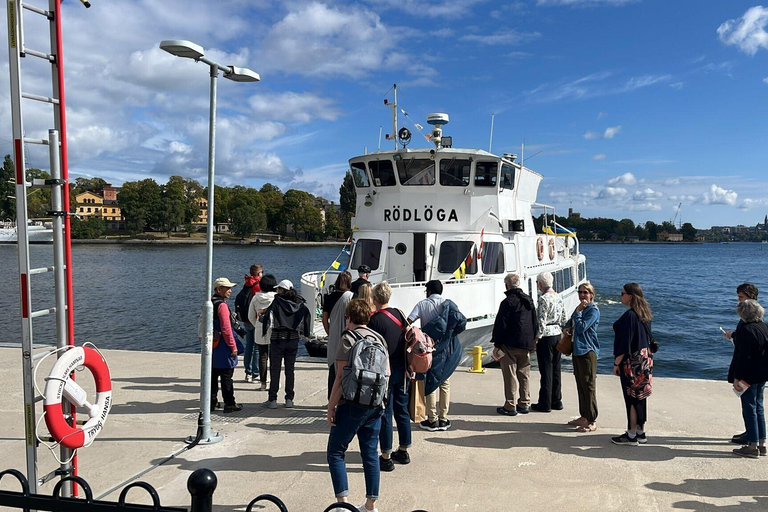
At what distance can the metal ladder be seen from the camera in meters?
3.90

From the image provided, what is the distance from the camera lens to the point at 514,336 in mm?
7258

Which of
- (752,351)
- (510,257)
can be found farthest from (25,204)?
(510,257)

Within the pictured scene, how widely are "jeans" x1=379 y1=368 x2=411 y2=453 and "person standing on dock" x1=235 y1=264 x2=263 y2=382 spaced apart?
4275 millimetres

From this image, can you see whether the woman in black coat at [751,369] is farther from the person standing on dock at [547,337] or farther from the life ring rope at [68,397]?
the life ring rope at [68,397]

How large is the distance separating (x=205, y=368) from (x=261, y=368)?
269cm

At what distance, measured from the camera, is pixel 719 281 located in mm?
60125

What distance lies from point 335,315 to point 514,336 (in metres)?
2.32

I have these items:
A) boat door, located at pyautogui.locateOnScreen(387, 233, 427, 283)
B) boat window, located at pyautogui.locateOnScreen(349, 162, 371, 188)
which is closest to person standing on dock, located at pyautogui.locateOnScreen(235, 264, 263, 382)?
boat door, located at pyautogui.locateOnScreen(387, 233, 427, 283)

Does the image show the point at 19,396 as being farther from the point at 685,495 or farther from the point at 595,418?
the point at 685,495

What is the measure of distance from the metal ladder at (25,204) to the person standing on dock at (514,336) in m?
4.86

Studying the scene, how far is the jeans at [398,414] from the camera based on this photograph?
544 centimetres

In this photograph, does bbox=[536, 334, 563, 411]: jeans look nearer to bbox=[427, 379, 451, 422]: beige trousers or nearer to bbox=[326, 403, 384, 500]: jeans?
bbox=[427, 379, 451, 422]: beige trousers

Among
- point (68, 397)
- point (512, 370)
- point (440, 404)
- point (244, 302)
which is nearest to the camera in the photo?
point (68, 397)

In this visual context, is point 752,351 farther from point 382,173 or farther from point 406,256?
point 382,173
